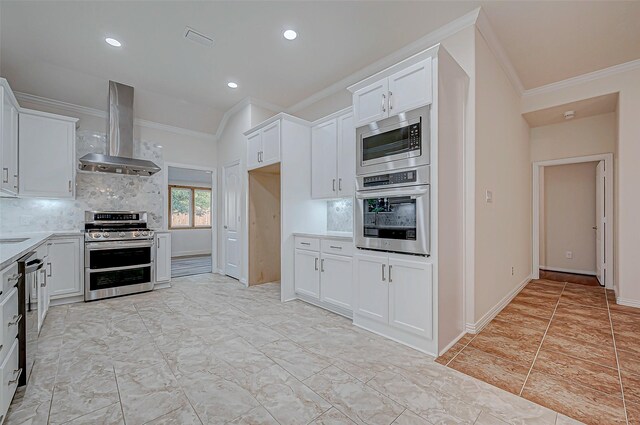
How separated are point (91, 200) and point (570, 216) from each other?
345 inches

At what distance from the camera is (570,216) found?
5523mm

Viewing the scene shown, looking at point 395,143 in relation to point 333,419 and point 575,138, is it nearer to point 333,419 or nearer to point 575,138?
point 333,419

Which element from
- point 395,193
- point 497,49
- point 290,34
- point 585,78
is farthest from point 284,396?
point 585,78

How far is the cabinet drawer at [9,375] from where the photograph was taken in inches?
58.1

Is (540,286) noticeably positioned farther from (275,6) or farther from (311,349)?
(275,6)

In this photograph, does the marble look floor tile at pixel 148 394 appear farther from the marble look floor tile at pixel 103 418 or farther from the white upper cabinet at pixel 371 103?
the white upper cabinet at pixel 371 103

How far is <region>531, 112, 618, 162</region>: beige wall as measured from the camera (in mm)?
4359

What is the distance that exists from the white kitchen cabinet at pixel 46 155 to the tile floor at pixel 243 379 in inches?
72.8

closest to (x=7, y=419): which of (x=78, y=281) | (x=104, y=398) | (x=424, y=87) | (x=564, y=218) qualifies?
(x=104, y=398)

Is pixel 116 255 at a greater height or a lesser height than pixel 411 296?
greater

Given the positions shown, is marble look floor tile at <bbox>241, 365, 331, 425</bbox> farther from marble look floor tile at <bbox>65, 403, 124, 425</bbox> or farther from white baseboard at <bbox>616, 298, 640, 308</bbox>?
white baseboard at <bbox>616, 298, 640, 308</bbox>

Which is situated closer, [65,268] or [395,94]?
[395,94]

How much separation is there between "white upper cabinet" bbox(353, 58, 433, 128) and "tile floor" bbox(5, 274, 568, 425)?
2152mm

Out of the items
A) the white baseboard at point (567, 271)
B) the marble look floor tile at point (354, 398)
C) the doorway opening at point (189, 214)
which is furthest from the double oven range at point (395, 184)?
the doorway opening at point (189, 214)
